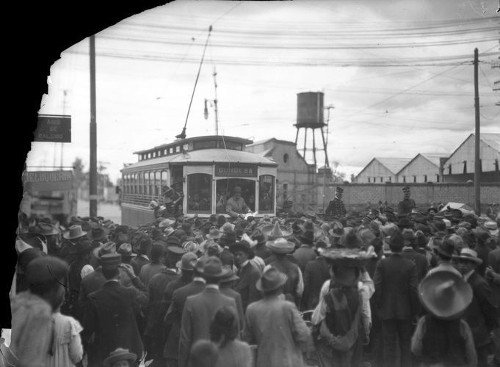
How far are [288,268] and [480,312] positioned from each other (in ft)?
5.74

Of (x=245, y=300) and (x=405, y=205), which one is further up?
(x=405, y=205)

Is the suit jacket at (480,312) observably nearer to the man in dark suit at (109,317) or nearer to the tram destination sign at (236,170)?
the tram destination sign at (236,170)

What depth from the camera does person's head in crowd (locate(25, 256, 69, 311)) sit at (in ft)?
11.6

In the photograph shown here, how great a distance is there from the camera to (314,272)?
4.61 m

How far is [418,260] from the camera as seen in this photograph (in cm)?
462

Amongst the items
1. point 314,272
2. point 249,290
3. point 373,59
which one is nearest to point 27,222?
point 249,290

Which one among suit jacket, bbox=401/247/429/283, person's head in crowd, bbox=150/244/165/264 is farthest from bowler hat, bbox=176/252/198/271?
suit jacket, bbox=401/247/429/283

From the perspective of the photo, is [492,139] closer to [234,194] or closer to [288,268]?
[288,268]

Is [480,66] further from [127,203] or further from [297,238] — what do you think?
[127,203]

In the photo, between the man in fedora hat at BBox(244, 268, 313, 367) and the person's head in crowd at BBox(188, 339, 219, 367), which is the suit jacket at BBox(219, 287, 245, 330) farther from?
the person's head in crowd at BBox(188, 339, 219, 367)

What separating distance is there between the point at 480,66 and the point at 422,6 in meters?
0.92

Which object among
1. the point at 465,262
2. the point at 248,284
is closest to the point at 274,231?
the point at 248,284

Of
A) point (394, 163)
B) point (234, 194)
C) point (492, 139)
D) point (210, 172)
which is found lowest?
point (234, 194)

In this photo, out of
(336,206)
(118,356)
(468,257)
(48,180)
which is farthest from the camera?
(336,206)
